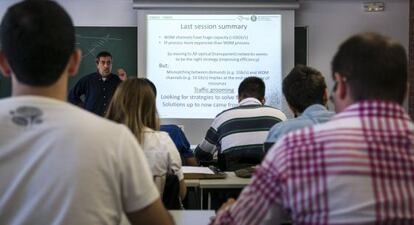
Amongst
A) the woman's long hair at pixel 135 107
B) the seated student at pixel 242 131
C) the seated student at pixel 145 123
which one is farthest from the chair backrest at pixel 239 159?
the woman's long hair at pixel 135 107

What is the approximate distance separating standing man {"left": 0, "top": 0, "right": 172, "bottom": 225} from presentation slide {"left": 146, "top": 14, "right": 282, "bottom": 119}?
456 centimetres

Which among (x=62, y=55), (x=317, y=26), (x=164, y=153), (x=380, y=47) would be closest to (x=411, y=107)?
(x=317, y=26)

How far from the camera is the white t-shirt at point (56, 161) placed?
40.9 inches

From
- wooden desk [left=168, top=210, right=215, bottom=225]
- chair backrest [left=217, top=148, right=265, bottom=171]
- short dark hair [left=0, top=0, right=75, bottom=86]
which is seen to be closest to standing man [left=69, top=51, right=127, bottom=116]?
chair backrest [left=217, top=148, right=265, bottom=171]

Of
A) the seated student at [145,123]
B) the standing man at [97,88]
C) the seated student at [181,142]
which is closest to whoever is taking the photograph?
the seated student at [145,123]

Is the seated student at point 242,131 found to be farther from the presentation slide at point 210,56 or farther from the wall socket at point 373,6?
the wall socket at point 373,6

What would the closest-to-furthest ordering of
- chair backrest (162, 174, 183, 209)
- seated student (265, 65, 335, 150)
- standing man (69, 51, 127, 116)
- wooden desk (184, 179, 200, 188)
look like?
chair backrest (162, 174, 183, 209) < seated student (265, 65, 335, 150) < wooden desk (184, 179, 200, 188) < standing man (69, 51, 127, 116)

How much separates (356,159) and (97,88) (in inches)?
184

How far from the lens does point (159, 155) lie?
2.55 meters

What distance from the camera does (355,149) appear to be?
109cm

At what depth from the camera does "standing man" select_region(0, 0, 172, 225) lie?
1.04 m

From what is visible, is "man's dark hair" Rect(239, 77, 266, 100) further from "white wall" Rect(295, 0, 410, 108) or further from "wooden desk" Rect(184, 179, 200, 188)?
"white wall" Rect(295, 0, 410, 108)

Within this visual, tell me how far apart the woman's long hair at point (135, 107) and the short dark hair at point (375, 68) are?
60.9 inches

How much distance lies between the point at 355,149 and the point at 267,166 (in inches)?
8.0
